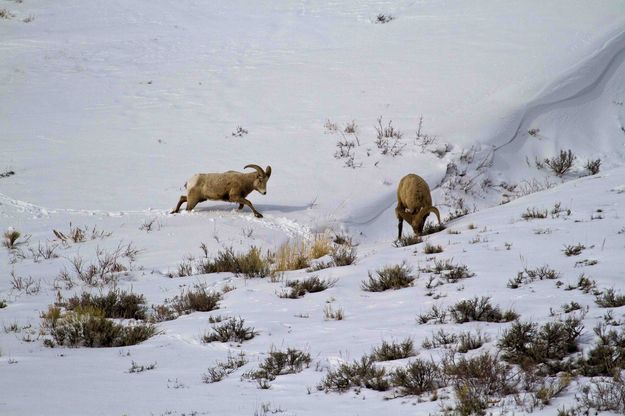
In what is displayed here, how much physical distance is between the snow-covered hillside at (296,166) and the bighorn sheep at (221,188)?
33 cm

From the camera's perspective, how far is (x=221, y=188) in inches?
499

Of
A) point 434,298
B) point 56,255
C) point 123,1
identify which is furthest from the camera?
point 123,1

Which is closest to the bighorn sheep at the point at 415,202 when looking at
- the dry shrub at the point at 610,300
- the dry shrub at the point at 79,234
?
the dry shrub at the point at 610,300

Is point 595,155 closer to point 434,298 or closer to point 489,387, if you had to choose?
point 434,298

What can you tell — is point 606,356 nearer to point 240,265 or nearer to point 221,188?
point 240,265

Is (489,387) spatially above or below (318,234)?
below

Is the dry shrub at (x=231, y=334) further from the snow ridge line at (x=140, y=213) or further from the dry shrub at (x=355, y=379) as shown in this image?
the snow ridge line at (x=140, y=213)

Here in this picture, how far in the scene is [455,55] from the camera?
65.0 ft

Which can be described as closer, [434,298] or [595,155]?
[434,298]

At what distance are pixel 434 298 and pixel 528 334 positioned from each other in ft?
5.64

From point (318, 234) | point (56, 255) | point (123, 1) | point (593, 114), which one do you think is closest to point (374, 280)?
point (318, 234)

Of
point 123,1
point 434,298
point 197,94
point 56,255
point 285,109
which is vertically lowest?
point 434,298

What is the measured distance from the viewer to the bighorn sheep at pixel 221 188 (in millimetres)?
12602

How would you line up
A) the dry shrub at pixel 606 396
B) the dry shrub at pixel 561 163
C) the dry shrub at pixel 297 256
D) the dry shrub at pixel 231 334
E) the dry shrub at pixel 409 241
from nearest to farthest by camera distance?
1. the dry shrub at pixel 606 396
2. the dry shrub at pixel 231 334
3. the dry shrub at pixel 297 256
4. the dry shrub at pixel 409 241
5. the dry shrub at pixel 561 163
